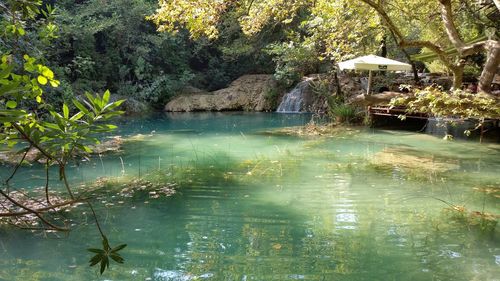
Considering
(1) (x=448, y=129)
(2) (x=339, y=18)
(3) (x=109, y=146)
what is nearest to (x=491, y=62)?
(2) (x=339, y=18)

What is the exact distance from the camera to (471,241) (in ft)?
15.6

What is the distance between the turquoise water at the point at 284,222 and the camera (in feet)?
Answer: 13.5

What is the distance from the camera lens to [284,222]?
212 inches

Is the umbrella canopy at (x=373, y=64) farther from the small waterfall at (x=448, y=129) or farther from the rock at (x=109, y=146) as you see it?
the rock at (x=109, y=146)

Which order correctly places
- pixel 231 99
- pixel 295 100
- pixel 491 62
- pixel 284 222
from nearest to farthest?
pixel 284 222, pixel 491 62, pixel 295 100, pixel 231 99

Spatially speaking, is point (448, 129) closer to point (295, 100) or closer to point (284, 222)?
point (295, 100)

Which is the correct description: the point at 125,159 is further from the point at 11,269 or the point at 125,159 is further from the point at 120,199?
the point at 11,269

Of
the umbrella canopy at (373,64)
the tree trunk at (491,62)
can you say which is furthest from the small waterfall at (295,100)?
the tree trunk at (491,62)

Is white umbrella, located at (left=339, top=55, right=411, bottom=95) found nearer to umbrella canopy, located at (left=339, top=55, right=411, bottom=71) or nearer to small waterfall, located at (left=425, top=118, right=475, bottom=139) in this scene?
umbrella canopy, located at (left=339, top=55, right=411, bottom=71)

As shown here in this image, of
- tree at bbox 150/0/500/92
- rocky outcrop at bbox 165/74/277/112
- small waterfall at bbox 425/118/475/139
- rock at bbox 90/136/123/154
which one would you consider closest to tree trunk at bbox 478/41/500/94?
tree at bbox 150/0/500/92

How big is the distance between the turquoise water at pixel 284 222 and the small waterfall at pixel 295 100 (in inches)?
383

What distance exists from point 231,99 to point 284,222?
16.1 meters

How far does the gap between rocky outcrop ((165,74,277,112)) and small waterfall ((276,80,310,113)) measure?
92 centimetres

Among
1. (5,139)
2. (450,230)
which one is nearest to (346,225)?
(450,230)
